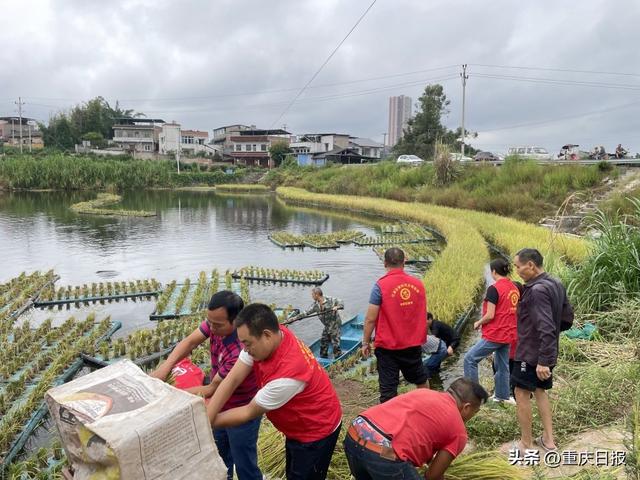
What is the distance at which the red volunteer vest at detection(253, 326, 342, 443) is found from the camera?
2.41m

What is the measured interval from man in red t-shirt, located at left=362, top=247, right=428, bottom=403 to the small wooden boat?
231 cm

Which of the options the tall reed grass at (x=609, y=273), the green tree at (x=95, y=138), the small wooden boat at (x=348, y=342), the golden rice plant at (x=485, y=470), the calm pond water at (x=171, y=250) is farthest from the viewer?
the green tree at (x=95, y=138)

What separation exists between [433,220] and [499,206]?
374 centimetres

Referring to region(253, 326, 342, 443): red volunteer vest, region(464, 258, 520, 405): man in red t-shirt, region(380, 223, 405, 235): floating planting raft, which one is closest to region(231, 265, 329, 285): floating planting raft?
region(464, 258, 520, 405): man in red t-shirt

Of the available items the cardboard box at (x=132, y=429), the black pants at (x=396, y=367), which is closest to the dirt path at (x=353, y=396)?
the black pants at (x=396, y=367)

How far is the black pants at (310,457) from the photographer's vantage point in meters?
2.60

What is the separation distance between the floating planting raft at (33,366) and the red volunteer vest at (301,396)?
3.88 m

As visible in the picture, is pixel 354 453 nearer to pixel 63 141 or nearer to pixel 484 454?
pixel 484 454

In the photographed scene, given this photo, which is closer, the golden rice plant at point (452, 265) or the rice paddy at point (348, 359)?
the rice paddy at point (348, 359)

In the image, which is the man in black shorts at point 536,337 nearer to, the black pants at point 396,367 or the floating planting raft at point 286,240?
the black pants at point 396,367

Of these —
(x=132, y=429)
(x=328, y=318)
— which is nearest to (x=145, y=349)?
(x=328, y=318)

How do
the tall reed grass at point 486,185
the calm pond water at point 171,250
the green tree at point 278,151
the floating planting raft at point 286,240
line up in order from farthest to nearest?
1. the green tree at point 278,151
2. the tall reed grass at point 486,185
3. the floating planting raft at point 286,240
4. the calm pond water at point 171,250

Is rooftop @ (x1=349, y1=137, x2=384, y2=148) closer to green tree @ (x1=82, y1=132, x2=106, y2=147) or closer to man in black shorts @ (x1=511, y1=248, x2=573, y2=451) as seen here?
green tree @ (x1=82, y1=132, x2=106, y2=147)

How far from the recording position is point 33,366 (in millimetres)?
6984
